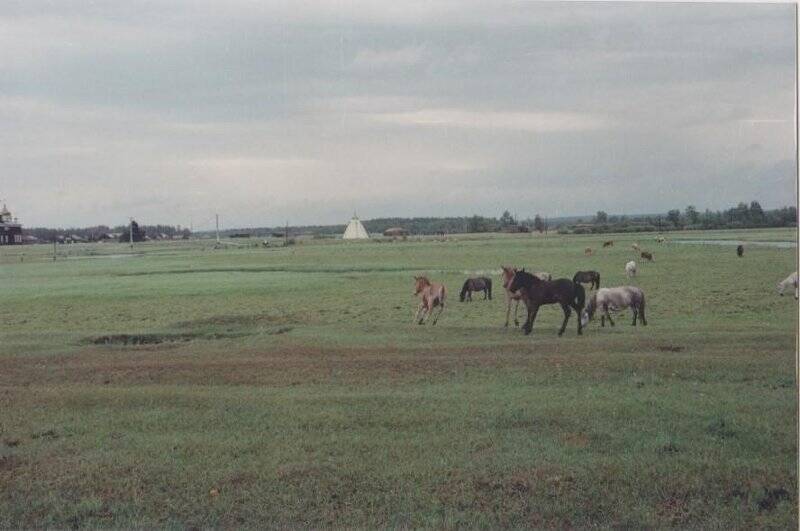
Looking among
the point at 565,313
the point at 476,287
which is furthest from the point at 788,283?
the point at 476,287

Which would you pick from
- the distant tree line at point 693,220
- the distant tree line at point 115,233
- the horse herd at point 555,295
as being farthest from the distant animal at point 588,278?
the distant tree line at point 115,233

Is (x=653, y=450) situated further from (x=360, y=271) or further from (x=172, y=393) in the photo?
(x=172, y=393)

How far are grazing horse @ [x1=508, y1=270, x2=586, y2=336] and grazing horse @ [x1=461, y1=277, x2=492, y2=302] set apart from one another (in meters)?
0.31

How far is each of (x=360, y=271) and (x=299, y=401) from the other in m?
1.79

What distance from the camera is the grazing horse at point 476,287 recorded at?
776cm

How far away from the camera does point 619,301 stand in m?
7.51

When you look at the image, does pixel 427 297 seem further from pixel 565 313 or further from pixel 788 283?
pixel 788 283

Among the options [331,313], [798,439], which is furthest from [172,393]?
[798,439]

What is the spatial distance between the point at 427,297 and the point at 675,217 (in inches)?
95.9

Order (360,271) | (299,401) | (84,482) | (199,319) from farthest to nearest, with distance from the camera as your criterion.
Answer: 1. (360,271)
2. (199,319)
3. (299,401)
4. (84,482)

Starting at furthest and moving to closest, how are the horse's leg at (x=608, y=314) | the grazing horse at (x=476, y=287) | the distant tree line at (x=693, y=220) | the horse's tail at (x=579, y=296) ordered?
the grazing horse at (x=476, y=287), the horse's tail at (x=579, y=296), the horse's leg at (x=608, y=314), the distant tree line at (x=693, y=220)

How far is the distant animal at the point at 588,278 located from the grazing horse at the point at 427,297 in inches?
51.6

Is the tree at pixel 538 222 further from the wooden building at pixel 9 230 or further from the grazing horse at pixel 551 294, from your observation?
the wooden building at pixel 9 230

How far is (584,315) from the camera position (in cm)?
762
